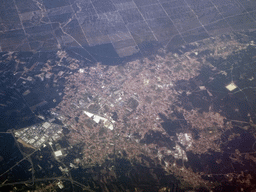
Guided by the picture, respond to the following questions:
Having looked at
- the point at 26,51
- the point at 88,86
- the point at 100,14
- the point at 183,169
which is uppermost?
the point at 100,14

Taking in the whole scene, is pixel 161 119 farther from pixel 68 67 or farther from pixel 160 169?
pixel 68 67

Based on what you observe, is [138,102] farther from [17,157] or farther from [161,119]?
[17,157]

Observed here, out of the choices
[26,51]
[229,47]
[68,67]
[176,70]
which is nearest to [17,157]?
[68,67]

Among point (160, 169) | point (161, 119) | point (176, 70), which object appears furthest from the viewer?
point (176, 70)

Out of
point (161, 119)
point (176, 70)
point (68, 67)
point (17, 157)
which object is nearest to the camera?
point (17, 157)

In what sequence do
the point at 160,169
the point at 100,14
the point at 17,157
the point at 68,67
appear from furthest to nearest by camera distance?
the point at 100,14, the point at 68,67, the point at 160,169, the point at 17,157

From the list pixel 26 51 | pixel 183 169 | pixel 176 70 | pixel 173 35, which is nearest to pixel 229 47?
pixel 173 35

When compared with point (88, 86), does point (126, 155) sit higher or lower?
lower

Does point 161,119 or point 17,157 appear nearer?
point 17,157

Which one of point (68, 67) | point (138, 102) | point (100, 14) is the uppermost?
point (100, 14)
